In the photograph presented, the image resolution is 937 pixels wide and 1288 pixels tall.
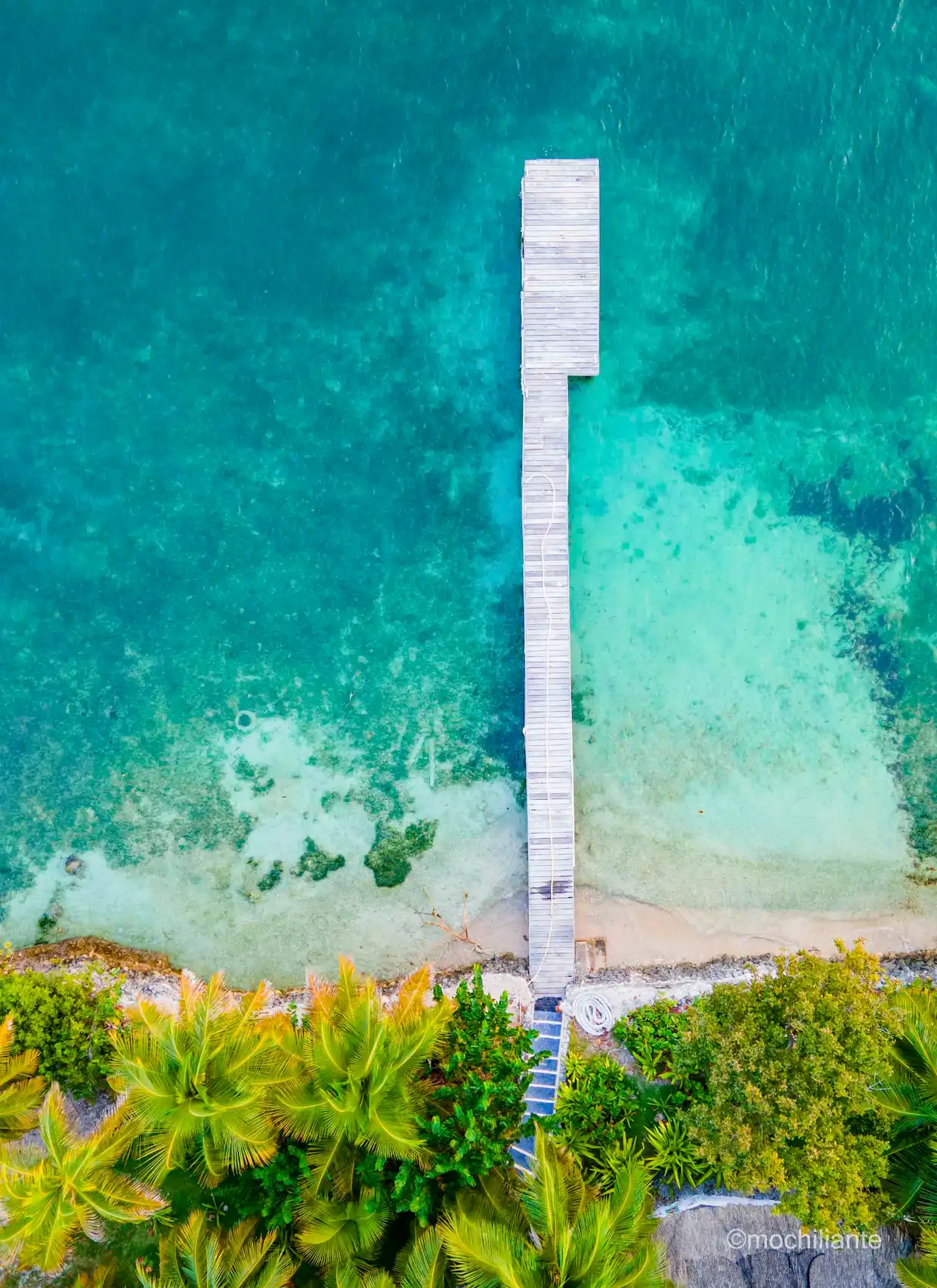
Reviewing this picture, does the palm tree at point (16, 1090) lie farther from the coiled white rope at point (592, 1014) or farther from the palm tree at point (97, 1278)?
the coiled white rope at point (592, 1014)

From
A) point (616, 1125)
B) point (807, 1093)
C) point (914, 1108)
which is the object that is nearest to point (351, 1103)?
point (616, 1125)

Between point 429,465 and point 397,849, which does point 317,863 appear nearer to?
point 397,849

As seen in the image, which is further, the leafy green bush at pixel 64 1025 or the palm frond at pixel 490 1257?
the leafy green bush at pixel 64 1025

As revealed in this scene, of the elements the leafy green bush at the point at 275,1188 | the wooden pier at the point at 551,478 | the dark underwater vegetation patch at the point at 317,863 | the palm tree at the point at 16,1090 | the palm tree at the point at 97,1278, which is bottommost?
the palm tree at the point at 97,1278

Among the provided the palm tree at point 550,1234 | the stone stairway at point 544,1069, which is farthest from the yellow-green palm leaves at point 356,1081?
the stone stairway at point 544,1069

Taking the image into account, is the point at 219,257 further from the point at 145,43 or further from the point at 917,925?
the point at 917,925

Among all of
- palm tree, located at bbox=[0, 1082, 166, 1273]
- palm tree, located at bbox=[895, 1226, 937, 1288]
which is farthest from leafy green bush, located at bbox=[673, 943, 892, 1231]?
palm tree, located at bbox=[0, 1082, 166, 1273]
